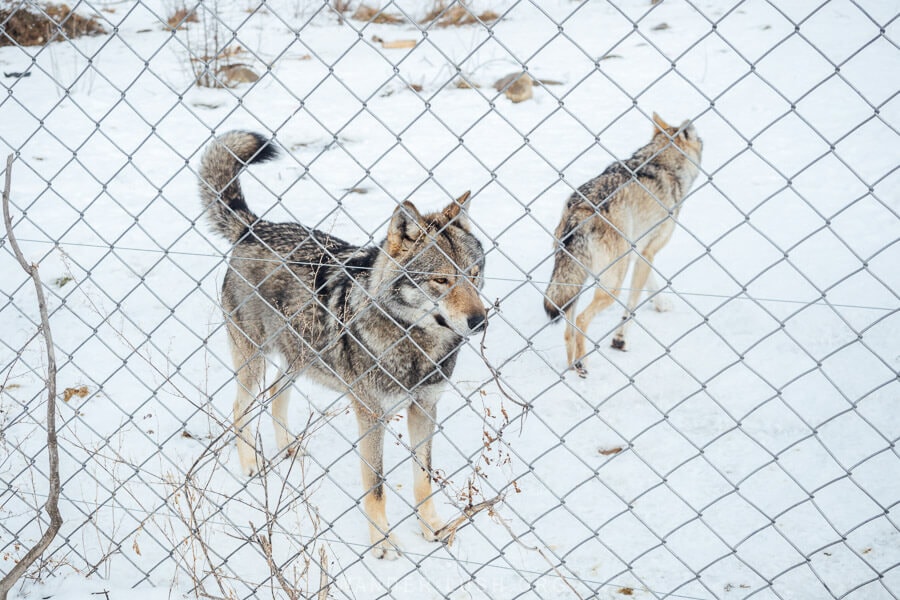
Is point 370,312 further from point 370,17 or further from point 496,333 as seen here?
point 370,17

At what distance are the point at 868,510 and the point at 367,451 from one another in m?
2.24

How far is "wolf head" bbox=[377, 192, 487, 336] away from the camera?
282 centimetres

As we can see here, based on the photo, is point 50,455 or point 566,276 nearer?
point 50,455

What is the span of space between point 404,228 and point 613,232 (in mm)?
2373

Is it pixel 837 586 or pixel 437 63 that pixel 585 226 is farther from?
pixel 437 63

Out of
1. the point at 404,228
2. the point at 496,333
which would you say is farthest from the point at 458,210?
the point at 496,333

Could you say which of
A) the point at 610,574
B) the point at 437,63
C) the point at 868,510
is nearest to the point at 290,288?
the point at 610,574

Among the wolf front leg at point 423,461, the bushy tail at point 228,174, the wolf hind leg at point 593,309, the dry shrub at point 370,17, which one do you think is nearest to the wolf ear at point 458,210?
the bushy tail at point 228,174

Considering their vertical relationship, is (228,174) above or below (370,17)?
below

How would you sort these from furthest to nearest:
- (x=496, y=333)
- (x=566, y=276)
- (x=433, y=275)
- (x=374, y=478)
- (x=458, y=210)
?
(x=496, y=333), (x=566, y=276), (x=374, y=478), (x=433, y=275), (x=458, y=210)

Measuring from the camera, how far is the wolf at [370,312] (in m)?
2.86

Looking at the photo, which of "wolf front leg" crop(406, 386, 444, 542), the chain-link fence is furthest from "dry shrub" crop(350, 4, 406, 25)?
"wolf front leg" crop(406, 386, 444, 542)

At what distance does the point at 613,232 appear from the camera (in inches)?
188

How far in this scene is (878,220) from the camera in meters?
6.00
